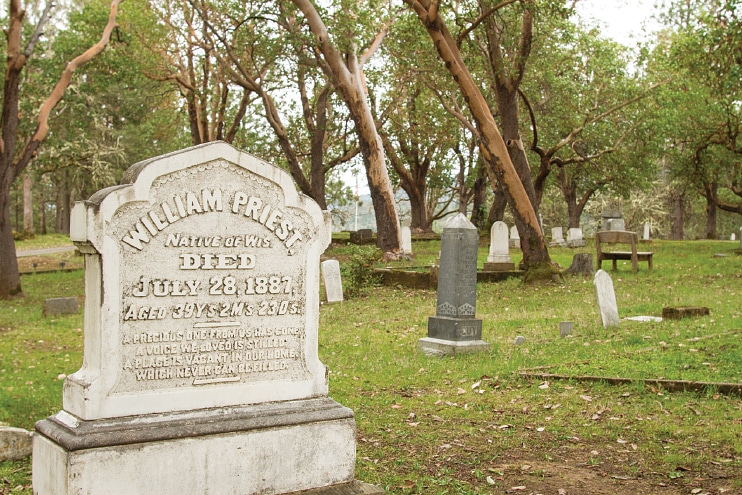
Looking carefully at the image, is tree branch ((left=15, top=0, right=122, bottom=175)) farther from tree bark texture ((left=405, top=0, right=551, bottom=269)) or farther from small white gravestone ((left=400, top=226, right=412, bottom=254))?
small white gravestone ((left=400, top=226, right=412, bottom=254))

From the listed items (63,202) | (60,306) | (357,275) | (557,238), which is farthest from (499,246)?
(63,202)

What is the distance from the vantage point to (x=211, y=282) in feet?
15.9

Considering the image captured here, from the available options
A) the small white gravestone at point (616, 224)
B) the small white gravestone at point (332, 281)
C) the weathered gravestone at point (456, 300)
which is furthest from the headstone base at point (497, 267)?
the small white gravestone at point (616, 224)

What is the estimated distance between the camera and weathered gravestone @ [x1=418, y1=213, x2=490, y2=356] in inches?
406

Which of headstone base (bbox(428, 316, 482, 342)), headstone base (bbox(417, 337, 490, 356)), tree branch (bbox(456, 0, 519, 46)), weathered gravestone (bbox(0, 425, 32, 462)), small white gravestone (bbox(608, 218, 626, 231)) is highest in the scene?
tree branch (bbox(456, 0, 519, 46))

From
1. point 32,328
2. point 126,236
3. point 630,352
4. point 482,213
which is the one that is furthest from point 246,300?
point 482,213

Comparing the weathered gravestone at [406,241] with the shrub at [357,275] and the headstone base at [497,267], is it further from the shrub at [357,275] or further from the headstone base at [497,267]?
→ the shrub at [357,275]

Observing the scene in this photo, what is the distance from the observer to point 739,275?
18.5 meters

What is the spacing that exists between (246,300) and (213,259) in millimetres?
338

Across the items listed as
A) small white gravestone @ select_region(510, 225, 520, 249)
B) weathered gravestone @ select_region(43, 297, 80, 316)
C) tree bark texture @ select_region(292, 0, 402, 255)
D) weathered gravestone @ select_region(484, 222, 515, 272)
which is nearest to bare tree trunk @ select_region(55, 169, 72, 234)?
small white gravestone @ select_region(510, 225, 520, 249)

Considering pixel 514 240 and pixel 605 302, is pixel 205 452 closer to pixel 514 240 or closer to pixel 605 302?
pixel 605 302

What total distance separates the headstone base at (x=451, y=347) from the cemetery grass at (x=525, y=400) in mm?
187

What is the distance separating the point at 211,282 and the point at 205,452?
977mm

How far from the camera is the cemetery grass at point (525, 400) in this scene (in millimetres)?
5754
